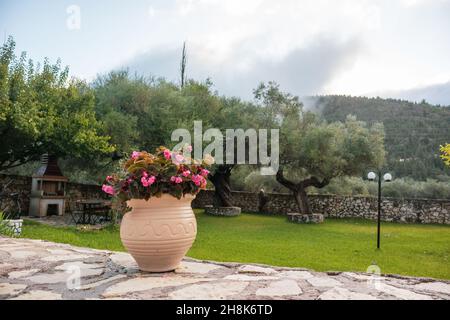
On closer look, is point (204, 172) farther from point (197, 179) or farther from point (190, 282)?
point (190, 282)

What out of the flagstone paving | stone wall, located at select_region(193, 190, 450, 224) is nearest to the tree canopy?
the flagstone paving

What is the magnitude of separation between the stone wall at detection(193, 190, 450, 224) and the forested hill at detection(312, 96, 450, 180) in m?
9.13

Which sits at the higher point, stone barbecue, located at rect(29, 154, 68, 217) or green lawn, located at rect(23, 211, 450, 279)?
stone barbecue, located at rect(29, 154, 68, 217)

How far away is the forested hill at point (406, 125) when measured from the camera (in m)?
25.5

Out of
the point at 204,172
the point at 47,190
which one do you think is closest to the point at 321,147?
the point at 47,190

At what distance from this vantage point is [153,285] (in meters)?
3.33

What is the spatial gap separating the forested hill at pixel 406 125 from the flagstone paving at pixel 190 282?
2291 cm

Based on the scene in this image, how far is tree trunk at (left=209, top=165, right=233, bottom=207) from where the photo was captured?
18.0 metres

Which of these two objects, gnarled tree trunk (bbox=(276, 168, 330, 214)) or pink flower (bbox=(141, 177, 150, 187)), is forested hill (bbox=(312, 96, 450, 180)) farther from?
pink flower (bbox=(141, 177, 150, 187))

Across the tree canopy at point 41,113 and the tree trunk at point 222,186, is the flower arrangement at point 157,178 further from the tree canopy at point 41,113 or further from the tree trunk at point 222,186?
the tree trunk at point 222,186

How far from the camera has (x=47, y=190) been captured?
13.2 meters

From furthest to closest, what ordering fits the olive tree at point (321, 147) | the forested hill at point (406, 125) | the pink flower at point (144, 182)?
the forested hill at point (406, 125)
the olive tree at point (321, 147)
the pink flower at point (144, 182)

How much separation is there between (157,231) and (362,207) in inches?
601

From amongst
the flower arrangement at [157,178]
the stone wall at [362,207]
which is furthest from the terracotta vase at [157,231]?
the stone wall at [362,207]
